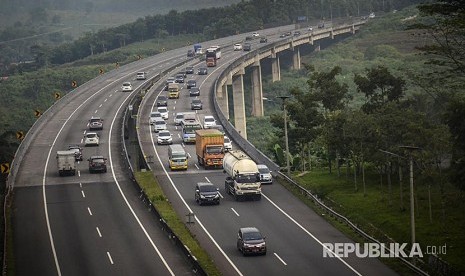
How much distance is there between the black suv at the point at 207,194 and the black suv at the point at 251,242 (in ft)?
51.2

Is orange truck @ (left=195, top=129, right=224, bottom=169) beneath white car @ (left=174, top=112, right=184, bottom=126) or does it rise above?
above

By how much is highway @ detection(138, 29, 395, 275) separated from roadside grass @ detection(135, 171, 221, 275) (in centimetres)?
73

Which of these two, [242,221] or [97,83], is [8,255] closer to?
[242,221]

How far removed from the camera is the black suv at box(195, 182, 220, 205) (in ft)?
266

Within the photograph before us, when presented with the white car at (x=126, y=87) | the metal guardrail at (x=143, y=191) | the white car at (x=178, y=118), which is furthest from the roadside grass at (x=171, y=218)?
the white car at (x=126, y=87)

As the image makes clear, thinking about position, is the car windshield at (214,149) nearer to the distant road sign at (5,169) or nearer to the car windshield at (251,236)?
the distant road sign at (5,169)

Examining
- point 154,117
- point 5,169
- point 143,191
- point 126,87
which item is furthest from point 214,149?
point 126,87

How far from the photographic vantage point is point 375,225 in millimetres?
73125

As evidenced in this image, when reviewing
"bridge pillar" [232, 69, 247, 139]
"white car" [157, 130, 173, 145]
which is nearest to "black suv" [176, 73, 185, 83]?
"bridge pillar" [232, 69, 247, 139]

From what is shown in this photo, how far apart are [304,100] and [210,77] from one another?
69606 mm

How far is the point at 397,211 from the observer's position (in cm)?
7625

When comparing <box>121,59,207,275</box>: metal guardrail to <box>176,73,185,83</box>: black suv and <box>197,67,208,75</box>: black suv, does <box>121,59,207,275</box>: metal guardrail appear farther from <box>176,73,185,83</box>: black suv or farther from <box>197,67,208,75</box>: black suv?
<box>197,67,208,75</box>: black suv

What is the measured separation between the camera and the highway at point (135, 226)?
63375 millimetres

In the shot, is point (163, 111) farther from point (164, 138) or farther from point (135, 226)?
point (135, 226)
